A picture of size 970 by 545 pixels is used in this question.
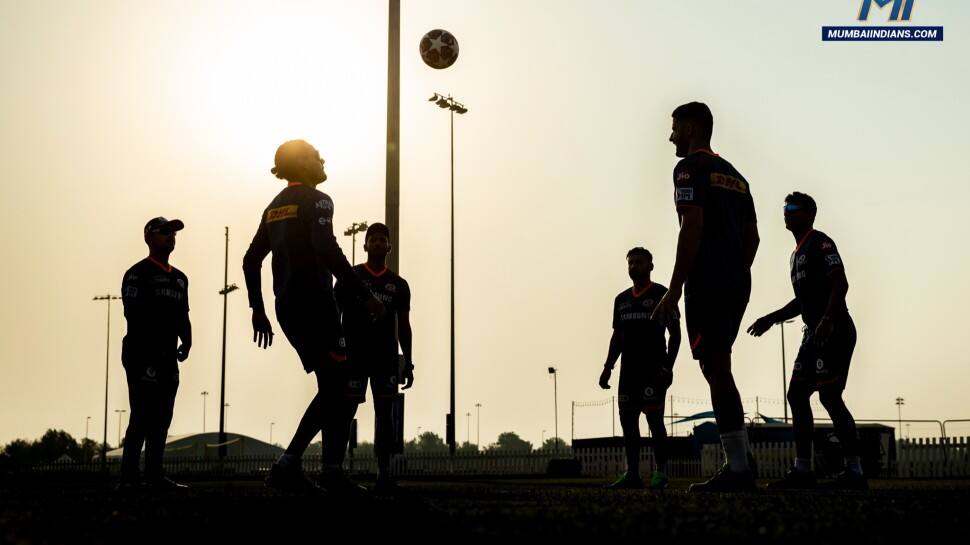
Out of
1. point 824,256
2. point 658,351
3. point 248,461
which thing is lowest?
point 248,461

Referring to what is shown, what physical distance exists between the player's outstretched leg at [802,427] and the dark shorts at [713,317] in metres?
1.88

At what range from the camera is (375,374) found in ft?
25.8

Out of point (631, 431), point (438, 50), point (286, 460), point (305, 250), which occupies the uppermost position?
point (438, 50)

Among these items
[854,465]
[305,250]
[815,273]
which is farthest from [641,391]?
[305,250]

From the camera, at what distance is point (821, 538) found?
8.99 ft

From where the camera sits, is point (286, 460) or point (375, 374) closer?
point (286, 460)

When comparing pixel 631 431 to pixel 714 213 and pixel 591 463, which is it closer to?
pixel 714 213

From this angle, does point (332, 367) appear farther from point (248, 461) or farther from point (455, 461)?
point (248, 461)

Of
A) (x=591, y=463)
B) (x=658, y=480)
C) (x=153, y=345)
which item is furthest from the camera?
(x=591, y=463)

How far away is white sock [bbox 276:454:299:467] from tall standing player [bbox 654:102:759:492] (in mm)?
2358

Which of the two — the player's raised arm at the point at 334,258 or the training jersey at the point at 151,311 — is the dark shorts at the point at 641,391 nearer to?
the player's raised arm at the point at 334,258

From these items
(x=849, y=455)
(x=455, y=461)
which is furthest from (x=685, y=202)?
(x=455, y=461)

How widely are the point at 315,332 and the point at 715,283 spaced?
245 centimetres

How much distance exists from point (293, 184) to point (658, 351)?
14.0ft
